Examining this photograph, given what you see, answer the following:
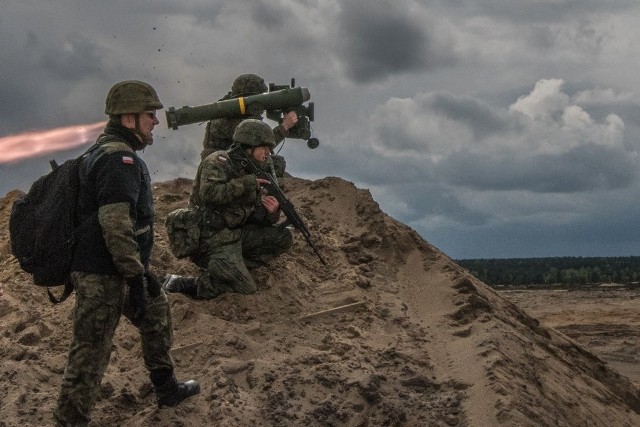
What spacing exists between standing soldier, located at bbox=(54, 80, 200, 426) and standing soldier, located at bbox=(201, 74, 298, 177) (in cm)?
356

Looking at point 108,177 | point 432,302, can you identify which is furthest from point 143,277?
point 432,302

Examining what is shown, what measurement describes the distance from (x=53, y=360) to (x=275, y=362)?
1802 mm

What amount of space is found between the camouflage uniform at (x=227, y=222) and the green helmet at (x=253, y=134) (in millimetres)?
121

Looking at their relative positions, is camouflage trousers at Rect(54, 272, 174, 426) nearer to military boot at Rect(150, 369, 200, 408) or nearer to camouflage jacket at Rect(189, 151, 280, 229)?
military boot at Rect(150, 369, 200, 408)

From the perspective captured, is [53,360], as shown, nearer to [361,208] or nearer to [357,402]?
[357,402]

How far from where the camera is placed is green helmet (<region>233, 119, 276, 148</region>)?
23.9 feet

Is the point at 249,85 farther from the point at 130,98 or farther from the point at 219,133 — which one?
the point at 130,98

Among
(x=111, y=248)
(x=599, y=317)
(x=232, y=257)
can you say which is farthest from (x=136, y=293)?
(x=599, y=317)

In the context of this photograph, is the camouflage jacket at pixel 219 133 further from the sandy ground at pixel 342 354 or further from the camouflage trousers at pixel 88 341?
the camouflage trousers at pixel 88 341

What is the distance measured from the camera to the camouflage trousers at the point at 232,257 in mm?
7234

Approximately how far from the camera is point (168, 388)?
565cm

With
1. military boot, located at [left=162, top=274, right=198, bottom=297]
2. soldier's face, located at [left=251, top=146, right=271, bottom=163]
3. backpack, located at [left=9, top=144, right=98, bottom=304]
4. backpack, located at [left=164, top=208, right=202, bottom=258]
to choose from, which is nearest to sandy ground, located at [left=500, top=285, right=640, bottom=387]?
soldier's face, located at [left=251, top=146, right=271, bottom=163]

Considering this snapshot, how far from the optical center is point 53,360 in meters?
6.57

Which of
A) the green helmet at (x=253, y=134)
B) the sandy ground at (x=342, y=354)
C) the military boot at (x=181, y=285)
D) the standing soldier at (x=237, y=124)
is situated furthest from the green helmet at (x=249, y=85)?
the military boot at (x=181, y=285)
